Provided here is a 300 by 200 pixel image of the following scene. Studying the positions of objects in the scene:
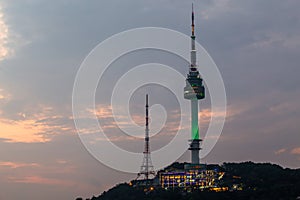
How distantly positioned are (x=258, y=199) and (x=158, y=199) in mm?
36345

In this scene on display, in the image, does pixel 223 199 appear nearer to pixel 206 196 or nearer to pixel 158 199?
pixel 206 196

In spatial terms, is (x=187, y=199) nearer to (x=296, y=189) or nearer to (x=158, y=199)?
(x=158, y=199)

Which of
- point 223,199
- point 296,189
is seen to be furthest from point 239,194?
point 296,189

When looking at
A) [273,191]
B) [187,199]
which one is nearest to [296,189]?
[273,191]

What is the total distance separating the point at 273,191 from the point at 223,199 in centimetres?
1717

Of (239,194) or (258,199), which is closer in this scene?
(258,199)

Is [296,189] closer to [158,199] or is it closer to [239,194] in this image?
[239,194]

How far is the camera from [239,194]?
Answer: 643ft

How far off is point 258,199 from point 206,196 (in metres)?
21.2

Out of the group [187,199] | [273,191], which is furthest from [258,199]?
[187,199]

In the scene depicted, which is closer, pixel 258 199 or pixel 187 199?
pixel 258 199

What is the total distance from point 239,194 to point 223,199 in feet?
21.7

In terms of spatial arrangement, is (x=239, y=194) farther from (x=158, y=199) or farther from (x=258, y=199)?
(x=158, y=199)

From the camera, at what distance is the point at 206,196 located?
197 m
